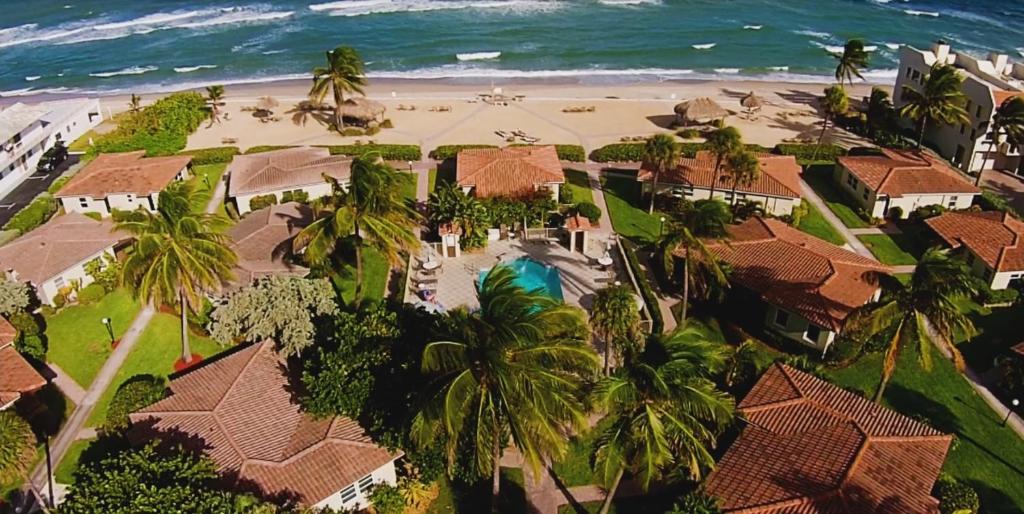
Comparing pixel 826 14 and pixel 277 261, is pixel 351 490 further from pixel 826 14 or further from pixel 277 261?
pixel 826 14

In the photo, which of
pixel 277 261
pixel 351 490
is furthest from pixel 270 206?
pixel 351 490

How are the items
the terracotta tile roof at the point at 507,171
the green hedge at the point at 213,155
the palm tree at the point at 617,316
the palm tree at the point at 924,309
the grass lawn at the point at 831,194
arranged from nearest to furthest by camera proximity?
the palm tree at the point at 924,309 → the palm tree at the point at 617,316 → the terracotta tile roof at the point at 507,171 → the grass lawn at the point at 831,194 → the green hedge at the point at 213,155

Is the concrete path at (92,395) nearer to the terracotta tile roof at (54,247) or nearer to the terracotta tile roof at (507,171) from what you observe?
the terracotta tile roof at (54,247)

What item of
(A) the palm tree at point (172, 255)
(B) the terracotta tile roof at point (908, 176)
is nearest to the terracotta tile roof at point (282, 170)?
(A) the palm tree at point (172, 255)

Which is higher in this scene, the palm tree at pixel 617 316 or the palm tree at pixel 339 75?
the palm tree at pixel 339 75

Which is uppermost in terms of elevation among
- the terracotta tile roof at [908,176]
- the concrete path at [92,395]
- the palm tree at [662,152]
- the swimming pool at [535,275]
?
the palm tree at [662,152]

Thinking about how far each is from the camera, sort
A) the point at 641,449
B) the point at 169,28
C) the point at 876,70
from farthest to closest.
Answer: the point at 169,28 < the point at 876,70 < the point at 641,449
